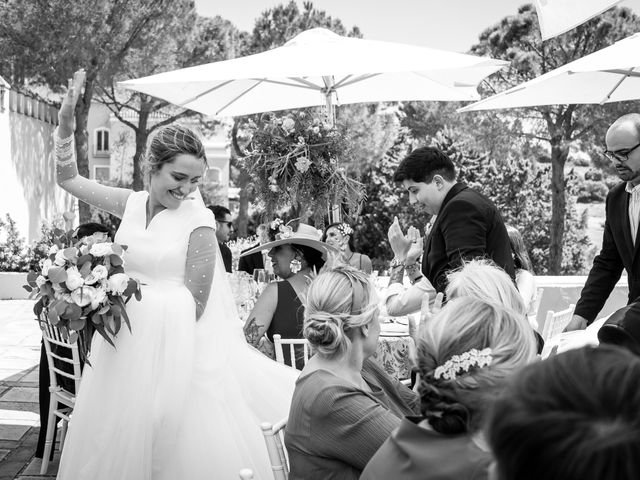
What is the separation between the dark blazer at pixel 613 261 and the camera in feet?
10.7

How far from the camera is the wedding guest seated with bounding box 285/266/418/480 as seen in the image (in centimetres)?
182

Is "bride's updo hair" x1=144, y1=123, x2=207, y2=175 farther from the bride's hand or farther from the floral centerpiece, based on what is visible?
the floral centerpiece

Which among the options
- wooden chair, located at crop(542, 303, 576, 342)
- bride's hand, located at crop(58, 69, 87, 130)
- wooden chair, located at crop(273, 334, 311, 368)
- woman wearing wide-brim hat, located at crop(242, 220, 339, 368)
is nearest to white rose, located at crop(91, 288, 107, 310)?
bride's hand, located at crop(58, 69, 87, 130)

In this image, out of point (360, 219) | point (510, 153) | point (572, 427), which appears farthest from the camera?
point (360, 219)

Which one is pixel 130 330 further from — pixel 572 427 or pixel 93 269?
pixel 572 427

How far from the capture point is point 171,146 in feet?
8.78

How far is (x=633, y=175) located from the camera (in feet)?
10.4

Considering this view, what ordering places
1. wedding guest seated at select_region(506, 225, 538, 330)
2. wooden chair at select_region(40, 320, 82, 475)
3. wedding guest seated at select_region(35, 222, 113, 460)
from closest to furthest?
wooden chair at select_region(40, 320, 82, 475) → wedding guest seated at select_region(35, 222, 113, 460) → wedding guest seated at select_region(506, 225, 538, 330)

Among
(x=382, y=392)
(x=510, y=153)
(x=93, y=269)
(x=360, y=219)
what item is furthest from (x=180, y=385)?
(x=360, y=219)

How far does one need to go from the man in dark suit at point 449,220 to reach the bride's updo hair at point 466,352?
1505 mm

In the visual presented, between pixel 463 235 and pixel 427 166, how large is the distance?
0.37m

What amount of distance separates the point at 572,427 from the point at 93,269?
2232mm

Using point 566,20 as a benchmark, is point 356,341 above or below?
below

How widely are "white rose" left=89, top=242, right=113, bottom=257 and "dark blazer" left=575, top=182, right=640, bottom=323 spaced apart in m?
2.02
